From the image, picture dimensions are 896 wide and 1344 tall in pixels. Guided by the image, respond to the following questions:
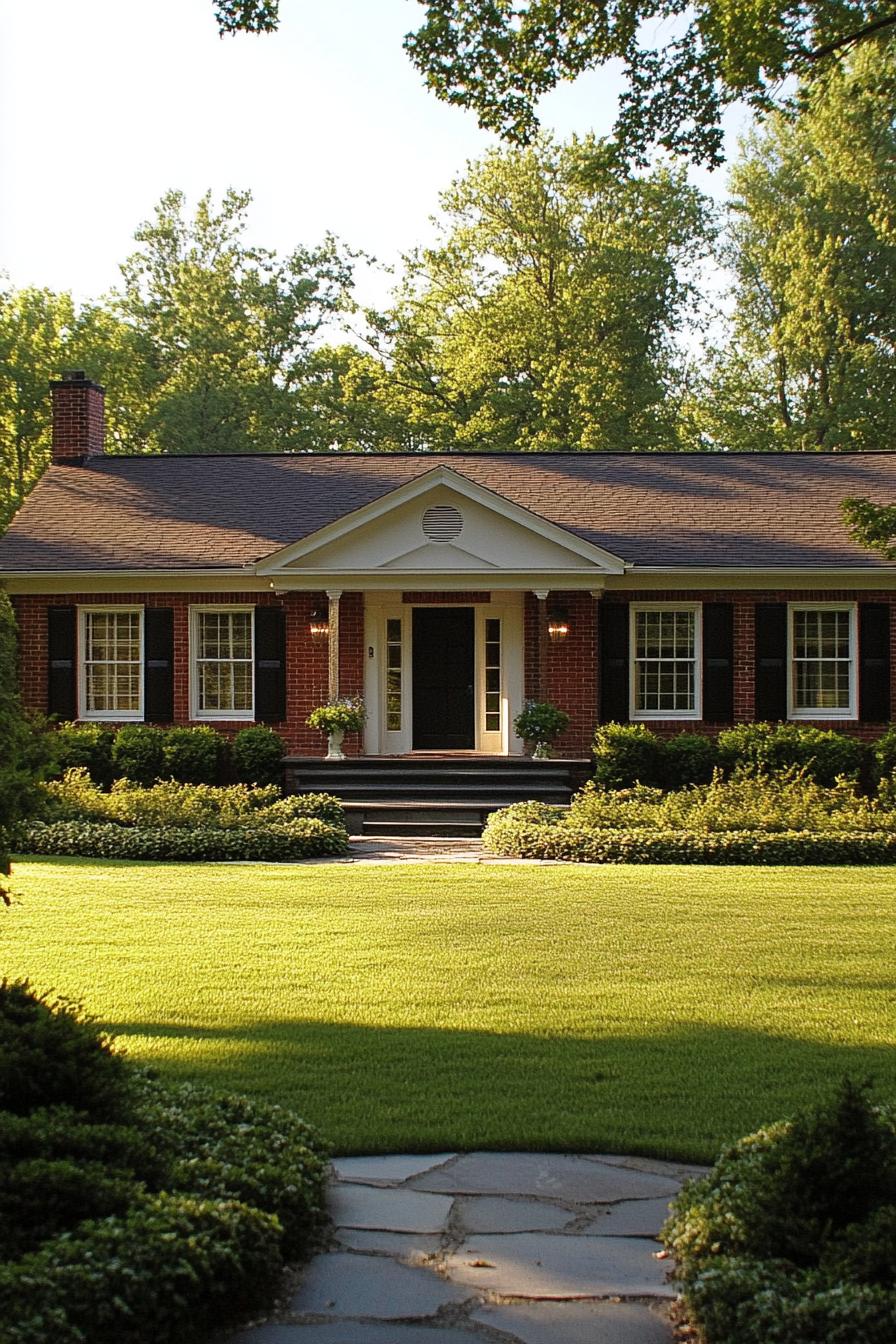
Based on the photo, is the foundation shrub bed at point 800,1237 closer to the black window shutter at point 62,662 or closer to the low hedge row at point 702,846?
the low hedge row at point 702,846

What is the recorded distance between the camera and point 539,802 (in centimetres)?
1758

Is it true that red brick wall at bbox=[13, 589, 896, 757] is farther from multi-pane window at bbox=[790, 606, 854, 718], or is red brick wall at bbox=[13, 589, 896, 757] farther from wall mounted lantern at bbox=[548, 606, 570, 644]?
multi-pane window at bbox=[790, 606, 854, 718]

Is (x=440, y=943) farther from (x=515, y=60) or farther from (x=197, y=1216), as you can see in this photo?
(x=515, y=60)

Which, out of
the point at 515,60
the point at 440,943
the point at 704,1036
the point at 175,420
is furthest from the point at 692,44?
the point at 175,420

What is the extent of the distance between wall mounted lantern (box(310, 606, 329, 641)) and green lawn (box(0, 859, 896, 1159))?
7.84 m

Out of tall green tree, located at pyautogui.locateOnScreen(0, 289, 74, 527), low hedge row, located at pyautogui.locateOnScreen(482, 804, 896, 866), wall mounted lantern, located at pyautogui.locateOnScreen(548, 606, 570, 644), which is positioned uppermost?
tall green tree, located at pyautogui.locateOnScreen(0, 289, 74, 527)

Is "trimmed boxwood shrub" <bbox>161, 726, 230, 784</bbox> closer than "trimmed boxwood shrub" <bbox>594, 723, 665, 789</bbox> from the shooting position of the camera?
No

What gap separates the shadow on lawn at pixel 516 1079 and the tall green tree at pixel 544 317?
2942cm

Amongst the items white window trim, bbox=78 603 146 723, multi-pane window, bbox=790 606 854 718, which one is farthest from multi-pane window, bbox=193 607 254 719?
multi-pane window, bbox=790 606 854 718

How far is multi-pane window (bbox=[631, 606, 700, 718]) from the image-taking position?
20.2 m

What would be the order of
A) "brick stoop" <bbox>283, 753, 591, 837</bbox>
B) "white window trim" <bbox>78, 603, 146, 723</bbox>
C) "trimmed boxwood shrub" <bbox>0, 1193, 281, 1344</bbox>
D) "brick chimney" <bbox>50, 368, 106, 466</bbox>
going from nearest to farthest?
"trimmed boxwood shrub" <bbox>0, 1193, 281, 1344</bbox>, "brick stoop" <bbox>283, 753, 591, 837</bbox>, "white window trim" <bbox>78, 603, 146, 723</bbox>, "brick chimney" <bbox>50, 368, 106, 466</bbox>

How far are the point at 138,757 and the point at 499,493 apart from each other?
7014 millimetres

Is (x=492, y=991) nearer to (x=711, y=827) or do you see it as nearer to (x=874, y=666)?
(x=711, y=827)

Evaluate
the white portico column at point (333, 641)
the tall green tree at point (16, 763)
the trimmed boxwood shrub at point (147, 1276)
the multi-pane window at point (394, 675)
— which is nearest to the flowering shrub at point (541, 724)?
the multi-pane window at point (394, 675)
